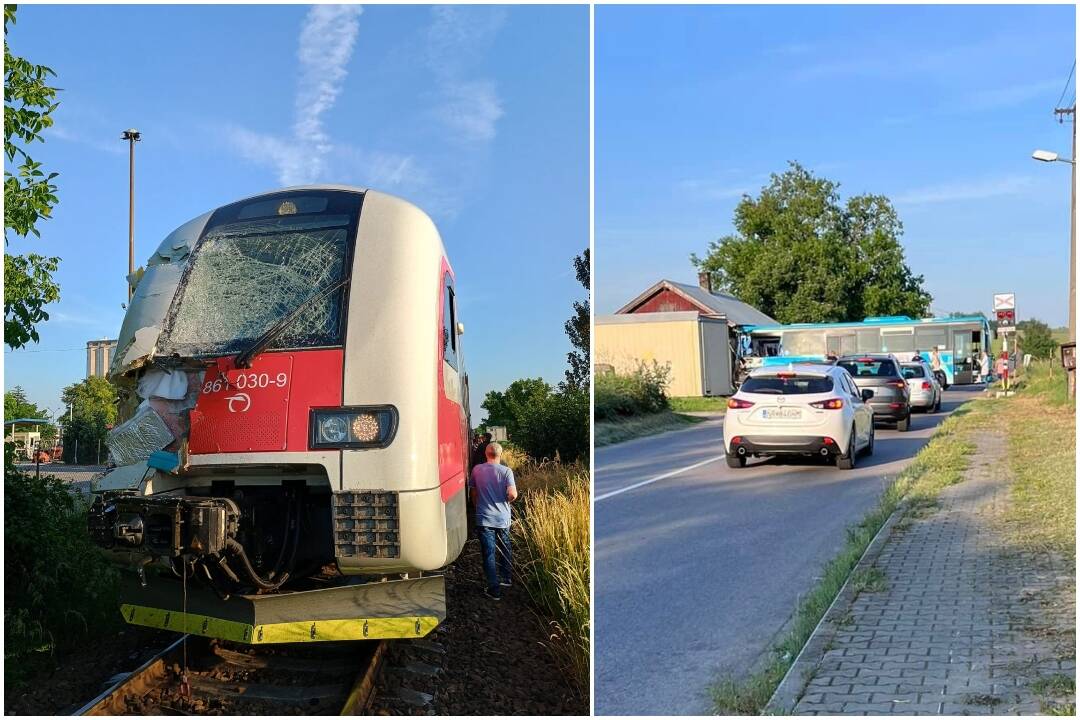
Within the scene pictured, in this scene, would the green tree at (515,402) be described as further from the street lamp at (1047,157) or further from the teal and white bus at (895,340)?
the teal and white bus at (895,340)

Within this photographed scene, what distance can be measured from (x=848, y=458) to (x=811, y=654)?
978 centimetres

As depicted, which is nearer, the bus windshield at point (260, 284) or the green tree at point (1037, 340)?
the bus windshield at point (260, 284)

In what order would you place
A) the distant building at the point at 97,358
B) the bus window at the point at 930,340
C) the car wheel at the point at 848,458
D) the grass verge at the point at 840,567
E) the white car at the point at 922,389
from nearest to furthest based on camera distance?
1. the grass verge at the point at 840,567
2. the distant building at the point at 97,358
3. the car wheel at the point at 848,458
4. the white car at the point at 922,389
5. the bus window at the point at 930,340

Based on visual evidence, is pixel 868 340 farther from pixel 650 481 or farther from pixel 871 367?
pixel 650 481

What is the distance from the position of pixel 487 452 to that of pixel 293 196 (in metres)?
3.26

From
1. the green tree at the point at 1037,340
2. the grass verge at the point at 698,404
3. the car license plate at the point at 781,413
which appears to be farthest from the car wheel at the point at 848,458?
the green tree at the point at 1037,340

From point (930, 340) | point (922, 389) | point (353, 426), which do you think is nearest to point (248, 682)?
point (353, 426)

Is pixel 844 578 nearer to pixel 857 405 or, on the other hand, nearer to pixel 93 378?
pixel 93 378

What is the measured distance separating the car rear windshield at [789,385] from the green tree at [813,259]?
53202 millimetres

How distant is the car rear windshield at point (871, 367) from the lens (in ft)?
75.0

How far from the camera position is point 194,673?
6422 millimetres

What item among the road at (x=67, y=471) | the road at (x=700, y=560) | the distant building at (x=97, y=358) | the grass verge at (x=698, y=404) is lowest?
the road at (x=700, y=560)

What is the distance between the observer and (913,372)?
27859 mm

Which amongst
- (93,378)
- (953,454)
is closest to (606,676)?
(93,378)
